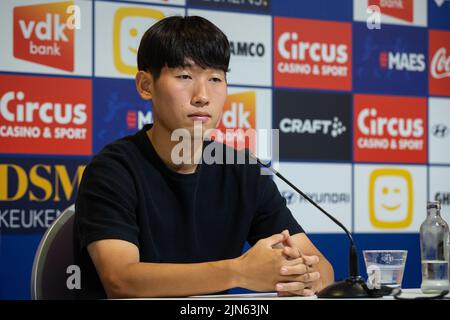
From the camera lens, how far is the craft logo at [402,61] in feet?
9.86

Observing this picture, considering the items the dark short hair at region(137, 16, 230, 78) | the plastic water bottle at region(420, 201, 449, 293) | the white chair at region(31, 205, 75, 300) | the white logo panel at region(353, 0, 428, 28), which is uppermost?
the white logo panel at region(353, 0, 428, 28)

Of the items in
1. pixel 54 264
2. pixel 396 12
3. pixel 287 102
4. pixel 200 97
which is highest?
pixel 396 12

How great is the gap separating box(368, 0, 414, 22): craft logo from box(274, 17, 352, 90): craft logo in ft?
0.64

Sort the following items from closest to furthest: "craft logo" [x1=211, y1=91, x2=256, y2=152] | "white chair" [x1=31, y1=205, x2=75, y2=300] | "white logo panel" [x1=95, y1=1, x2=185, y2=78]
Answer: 1. "white chair" [x1=31, y1=205, x2=75, y2=300]
2. "white logo panel" [x1=95, y1=1, x2=185, y2=78]
3. "craft logo" [x1=211, y1=91, x2=256, y2=152]

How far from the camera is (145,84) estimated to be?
1.60 meters

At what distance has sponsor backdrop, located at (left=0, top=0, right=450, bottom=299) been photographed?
246 cm

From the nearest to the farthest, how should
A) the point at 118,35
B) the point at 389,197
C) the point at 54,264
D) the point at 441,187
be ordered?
the point at 54,264 → the point at 118,35 → the point at 389,197 → the point at 441,187

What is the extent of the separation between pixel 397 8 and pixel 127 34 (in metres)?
1.27

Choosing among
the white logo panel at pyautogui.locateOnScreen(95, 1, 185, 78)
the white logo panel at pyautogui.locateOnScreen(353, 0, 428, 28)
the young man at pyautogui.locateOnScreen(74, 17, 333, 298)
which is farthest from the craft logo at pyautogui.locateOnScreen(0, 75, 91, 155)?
the white logo panel at pyautogui.locateOnScreen(353, 0, 428, 28)

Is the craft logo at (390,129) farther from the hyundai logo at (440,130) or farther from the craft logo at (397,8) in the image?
the craft logo at (397,8)

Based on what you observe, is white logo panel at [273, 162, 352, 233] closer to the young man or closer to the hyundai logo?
the hyundai logo

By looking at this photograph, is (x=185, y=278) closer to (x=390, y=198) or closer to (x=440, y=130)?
(x=390, y=198)

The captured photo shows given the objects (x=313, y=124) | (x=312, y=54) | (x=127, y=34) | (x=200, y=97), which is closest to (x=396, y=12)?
(x=312, y=54)

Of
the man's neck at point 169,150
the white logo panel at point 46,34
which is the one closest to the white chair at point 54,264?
the man's neck at point 169,150
